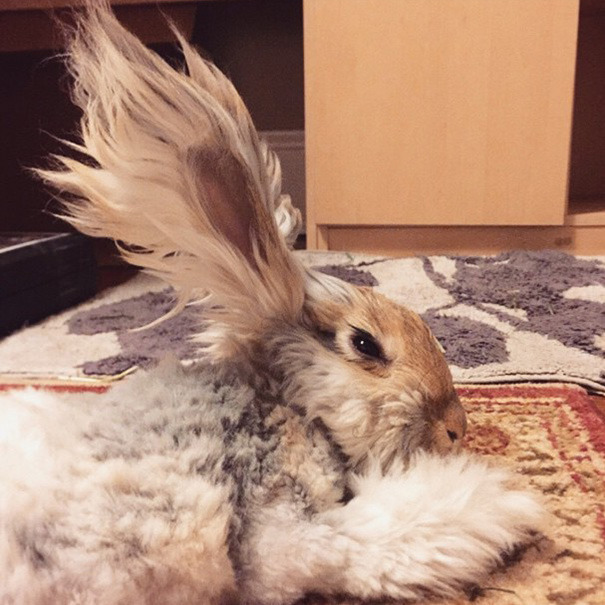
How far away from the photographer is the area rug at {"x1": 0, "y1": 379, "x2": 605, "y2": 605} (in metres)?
0.52

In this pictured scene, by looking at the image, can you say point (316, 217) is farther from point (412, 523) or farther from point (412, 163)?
point (412, 523)

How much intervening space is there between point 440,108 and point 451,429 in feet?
4.64

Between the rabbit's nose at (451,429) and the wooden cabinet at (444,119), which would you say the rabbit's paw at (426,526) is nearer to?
the rabbit's nose at (451,429)

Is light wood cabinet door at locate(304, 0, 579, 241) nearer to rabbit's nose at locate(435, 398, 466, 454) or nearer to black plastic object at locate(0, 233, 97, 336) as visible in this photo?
black plastic object at locate(0, 233, 97, 336)

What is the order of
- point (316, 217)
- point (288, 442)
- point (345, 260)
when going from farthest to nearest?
point (316, 217) → point (345, 260) → point (288, 442)

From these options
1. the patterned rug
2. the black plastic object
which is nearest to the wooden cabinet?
the black plastic object

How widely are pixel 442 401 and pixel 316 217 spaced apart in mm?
1431

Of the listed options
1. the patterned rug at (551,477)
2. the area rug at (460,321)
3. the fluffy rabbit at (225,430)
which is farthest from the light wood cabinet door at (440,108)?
the fluffy rabbit at (225,430)

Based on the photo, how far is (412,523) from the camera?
19.9 inches

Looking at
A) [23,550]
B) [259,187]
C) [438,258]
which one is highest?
[259,187]

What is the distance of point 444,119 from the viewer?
1.86 m

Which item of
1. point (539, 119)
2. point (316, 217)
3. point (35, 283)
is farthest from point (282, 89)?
point (35, 283)

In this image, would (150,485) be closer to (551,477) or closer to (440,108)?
(551,477)

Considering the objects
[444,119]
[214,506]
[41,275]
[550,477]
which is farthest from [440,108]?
[214,506]
